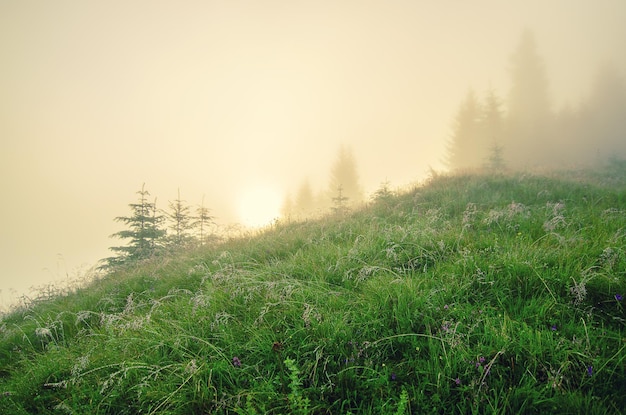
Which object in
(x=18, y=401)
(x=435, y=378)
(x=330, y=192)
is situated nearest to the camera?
(x=435, y=378)

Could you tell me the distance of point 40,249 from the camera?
19950cm

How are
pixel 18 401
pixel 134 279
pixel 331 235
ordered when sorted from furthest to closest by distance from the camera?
pixel 331 235 < pixel 134 279 < pixel 18 401

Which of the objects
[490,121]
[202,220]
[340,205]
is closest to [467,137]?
[490,121]

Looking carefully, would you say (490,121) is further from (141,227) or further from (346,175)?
(141,227)

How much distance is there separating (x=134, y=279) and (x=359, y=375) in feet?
18.0

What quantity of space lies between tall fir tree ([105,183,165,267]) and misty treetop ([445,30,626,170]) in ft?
117

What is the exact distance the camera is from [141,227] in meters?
12.7

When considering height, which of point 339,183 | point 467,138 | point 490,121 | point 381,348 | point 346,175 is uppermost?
point 490,121

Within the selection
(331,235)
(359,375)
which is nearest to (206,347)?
(359,375)

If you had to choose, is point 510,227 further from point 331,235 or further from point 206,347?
point 206,347

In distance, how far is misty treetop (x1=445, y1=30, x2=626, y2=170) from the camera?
38.1 meters

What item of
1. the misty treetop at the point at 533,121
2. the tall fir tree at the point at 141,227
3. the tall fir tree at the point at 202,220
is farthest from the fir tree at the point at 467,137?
the tall fir tree at the point at 141,227

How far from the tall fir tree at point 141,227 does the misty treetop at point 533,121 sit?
35769 millimetres

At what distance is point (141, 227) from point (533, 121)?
52.0m
